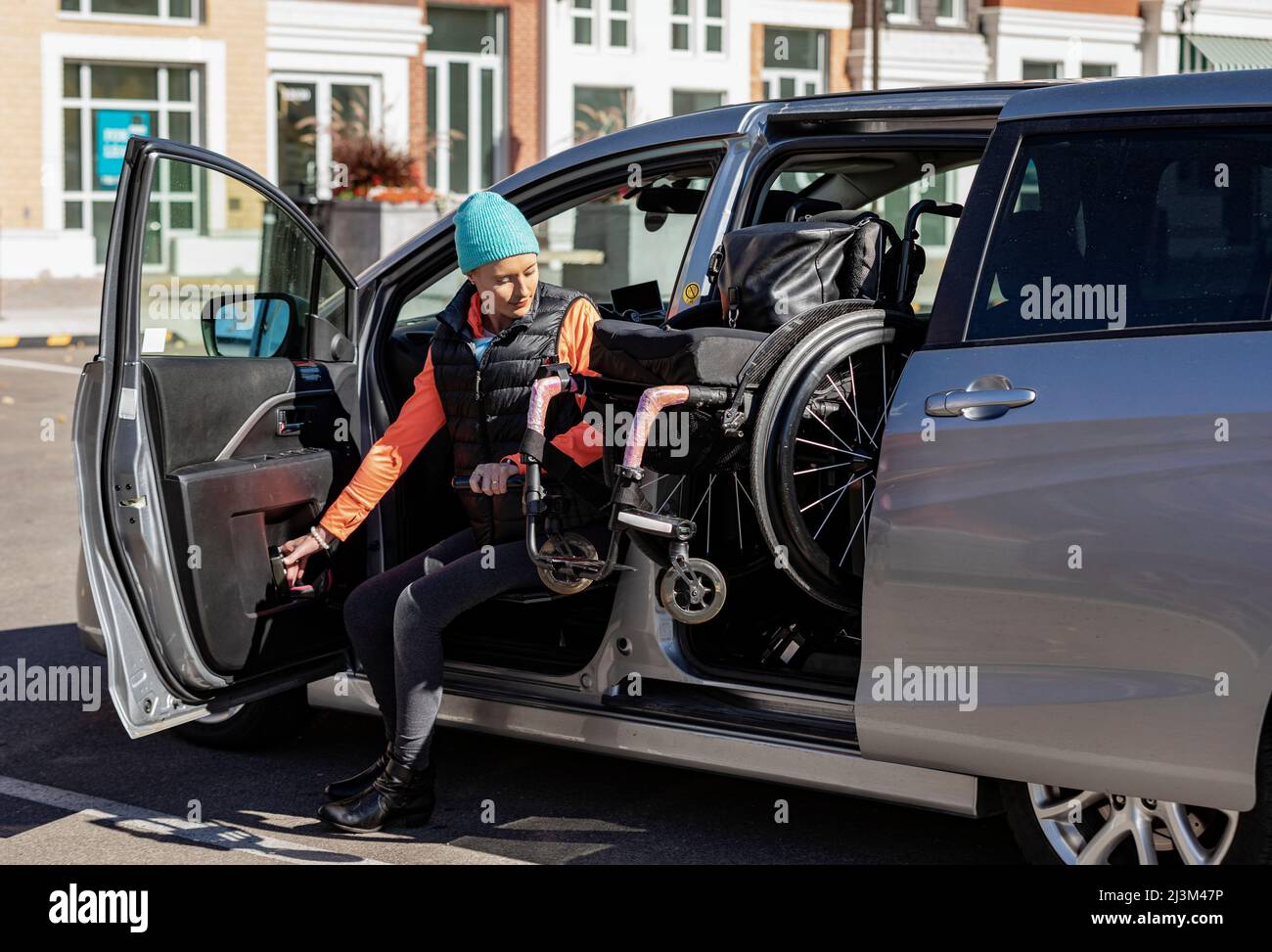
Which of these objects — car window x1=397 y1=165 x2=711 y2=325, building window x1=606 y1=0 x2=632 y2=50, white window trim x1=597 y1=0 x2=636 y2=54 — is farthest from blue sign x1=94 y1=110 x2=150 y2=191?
car window x1=397 y1=165 x2=711 y2=325

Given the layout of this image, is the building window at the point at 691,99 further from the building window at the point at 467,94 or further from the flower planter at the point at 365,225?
the flower planter at the point at 365,225

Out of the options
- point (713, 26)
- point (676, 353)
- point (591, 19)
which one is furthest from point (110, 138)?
point (676, 353)

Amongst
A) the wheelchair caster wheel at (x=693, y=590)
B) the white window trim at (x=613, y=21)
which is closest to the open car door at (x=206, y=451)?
the wheelchair caster wheel at (x=693, y=590)

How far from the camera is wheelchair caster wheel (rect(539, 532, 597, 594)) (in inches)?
162

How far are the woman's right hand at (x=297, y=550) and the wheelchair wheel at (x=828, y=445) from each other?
1361mm

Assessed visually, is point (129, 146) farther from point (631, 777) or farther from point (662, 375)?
point (631, 777)

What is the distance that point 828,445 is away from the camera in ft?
13.2

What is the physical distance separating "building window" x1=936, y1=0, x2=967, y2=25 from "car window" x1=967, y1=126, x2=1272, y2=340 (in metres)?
30.9

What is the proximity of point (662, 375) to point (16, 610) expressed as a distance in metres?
4.20

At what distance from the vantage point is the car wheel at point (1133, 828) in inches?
137

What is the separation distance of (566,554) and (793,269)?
901 mm

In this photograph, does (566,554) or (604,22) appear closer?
(566,554)

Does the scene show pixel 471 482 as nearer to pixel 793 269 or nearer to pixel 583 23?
pixel 793 269

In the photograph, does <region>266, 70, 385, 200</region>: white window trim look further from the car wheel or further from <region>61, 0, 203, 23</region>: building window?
the car wheel
